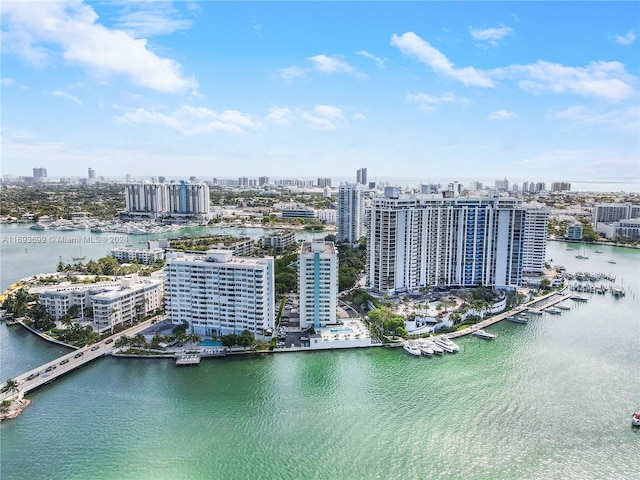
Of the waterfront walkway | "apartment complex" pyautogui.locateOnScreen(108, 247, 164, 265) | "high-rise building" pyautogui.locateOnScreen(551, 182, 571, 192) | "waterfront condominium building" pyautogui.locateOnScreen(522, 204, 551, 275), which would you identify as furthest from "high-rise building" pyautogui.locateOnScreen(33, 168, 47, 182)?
the waterfront walkway

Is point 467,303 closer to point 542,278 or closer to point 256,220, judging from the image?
point 542,278

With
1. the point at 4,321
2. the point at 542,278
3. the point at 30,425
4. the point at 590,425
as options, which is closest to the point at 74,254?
the point at 4,321

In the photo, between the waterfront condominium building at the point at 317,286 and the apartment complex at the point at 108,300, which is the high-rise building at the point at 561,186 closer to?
the waterfront condominium building at the point at 317,286

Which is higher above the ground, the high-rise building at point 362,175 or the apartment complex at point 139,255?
the high-rise building at point 362,175

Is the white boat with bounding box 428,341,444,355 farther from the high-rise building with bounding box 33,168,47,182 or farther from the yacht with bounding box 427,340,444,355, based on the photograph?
the high-rise building with bounding box 33,168,47,182

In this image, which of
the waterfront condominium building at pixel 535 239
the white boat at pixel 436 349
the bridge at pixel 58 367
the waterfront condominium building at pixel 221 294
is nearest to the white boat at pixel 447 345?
the white boat at pixel 436 349

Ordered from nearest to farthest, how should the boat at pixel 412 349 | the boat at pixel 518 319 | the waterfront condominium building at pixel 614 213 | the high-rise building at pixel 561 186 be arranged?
the boat at pixel 412 349, the boat at pixel 518 319, the waterfront condominium building at pixel 614 213, the high-rise building at pixel 561 186

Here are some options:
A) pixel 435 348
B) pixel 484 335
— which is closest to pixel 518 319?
pixel 484 335
